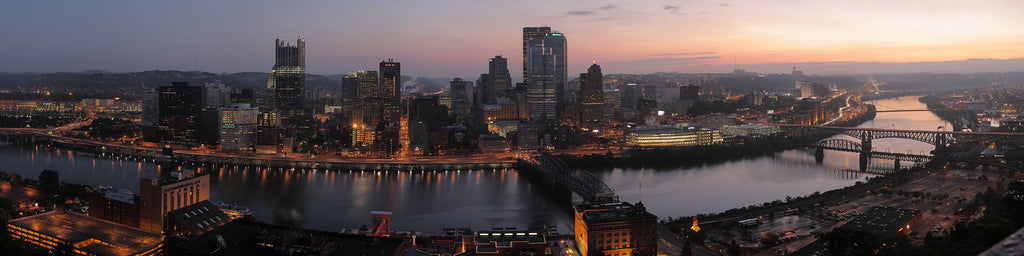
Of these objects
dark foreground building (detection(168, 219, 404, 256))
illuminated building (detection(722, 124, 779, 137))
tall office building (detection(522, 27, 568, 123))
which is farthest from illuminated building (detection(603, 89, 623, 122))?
dark foreground building (detection(168, 219, 404, 256))

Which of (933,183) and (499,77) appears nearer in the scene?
(933,183)

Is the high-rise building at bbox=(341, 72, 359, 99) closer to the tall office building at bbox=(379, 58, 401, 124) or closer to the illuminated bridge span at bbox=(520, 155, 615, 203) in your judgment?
the tall office building at bbox=(379, 58, 401, 124)

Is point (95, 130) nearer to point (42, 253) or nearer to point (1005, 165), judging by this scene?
point (42, 253)

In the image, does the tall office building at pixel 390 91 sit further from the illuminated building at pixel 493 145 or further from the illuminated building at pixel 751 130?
the illuminated building at pixel 751 130

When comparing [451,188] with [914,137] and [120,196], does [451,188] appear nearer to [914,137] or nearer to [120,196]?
[120,196]

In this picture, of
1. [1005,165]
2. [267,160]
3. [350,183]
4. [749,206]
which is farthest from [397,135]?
[1005,165]

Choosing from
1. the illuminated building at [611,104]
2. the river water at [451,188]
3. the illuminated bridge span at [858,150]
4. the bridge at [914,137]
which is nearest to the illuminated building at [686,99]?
the illuminated building at [611,104]
